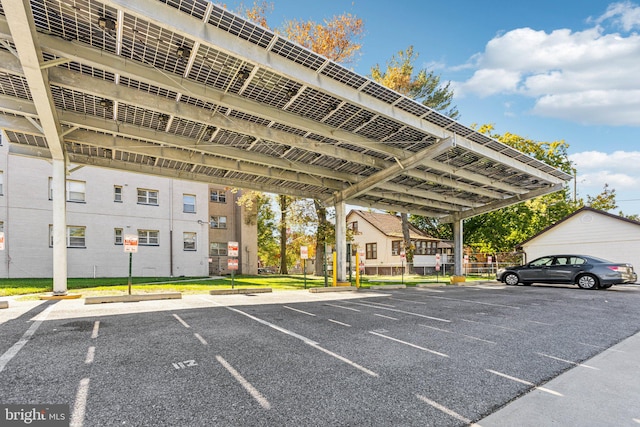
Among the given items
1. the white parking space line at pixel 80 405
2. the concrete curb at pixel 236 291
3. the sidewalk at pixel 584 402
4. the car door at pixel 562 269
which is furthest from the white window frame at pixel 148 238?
the sidewalk at pixel 584 402

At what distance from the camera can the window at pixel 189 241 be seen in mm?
27061

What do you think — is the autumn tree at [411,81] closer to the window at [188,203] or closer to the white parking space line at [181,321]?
the window at [188,203]

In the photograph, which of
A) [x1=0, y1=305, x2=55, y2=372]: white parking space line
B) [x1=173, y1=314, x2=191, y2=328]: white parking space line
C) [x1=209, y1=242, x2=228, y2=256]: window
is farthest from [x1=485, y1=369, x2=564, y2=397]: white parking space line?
[x1=209, y1=242, x2=228, y2=256]: window

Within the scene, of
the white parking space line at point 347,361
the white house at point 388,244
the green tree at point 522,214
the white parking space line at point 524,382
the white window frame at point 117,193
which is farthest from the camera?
the white house at point 388,244

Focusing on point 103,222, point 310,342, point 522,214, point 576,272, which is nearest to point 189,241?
point 103,222

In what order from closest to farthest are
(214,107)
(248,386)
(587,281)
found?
(248,386) < (214,107) < (587,281)

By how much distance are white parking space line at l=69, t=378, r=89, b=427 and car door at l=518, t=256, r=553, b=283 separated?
20.3 metres

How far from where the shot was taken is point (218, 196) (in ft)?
107

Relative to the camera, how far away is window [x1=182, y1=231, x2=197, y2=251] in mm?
27061

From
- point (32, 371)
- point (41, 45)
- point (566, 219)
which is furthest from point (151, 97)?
point (566, 219)

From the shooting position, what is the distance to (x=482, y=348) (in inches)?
224

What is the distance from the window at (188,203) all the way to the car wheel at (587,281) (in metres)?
24.9

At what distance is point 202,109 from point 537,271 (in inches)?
714

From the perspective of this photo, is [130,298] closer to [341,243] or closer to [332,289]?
[332,289]
